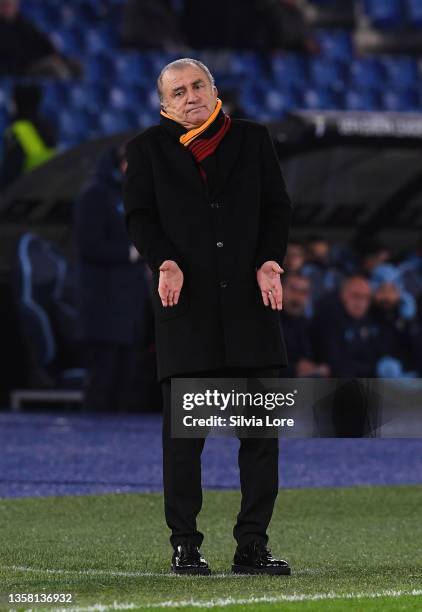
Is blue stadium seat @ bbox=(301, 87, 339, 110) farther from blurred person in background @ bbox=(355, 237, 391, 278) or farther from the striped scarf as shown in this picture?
the striped scarf

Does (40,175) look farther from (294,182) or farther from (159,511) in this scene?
(159,511)

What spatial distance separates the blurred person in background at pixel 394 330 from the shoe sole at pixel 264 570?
1012 cm

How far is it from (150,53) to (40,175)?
5.06 metres

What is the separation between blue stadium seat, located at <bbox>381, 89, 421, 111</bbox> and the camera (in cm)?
2380

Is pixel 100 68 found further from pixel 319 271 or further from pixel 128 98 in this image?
pixel 319 271

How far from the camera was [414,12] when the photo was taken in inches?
985

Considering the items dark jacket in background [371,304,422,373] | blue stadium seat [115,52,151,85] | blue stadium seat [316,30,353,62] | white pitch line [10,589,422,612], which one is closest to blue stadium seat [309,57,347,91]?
blue stadium seat [316,30,353,62]

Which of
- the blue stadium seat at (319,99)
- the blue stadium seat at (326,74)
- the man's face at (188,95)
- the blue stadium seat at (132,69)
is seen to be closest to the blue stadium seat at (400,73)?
the blue stadium seat at (326,74)

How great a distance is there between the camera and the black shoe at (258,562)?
616 centimetres

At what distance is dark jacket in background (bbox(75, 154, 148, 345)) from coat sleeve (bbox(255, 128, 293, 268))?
8.25 metres

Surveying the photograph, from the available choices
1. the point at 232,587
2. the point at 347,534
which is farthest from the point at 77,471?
the point at 232,587

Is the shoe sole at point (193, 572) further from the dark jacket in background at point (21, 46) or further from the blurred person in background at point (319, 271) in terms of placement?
the dark jacket in background at point (21, 46)

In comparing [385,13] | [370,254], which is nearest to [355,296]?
[370,254]

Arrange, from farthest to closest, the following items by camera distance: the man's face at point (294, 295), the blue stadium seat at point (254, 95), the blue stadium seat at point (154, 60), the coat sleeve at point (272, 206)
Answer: the blue stadium seat at point (254, 95) < the blue stadium seat at point (154, 60) < the man's face at point (294, 295) < the coat sleeve at point (272, 206)
